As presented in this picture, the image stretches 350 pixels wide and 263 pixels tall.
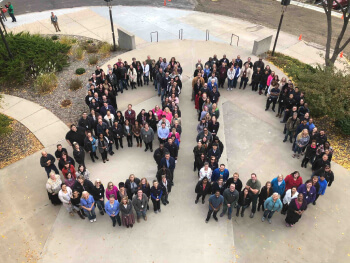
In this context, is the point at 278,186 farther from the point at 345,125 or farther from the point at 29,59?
the point at 29,59

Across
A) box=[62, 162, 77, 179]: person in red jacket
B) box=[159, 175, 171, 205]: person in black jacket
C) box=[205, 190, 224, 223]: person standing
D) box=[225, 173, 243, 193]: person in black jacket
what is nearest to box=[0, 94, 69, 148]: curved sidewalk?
box=[62, 162, 77, 179]: person in red jacket

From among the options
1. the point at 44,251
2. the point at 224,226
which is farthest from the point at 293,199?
the point at 44,251

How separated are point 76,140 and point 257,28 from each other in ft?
52.4

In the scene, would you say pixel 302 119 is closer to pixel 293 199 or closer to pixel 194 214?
pixel 293 199

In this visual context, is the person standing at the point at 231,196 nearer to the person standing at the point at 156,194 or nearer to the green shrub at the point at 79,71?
the person standing at the point at 156,194

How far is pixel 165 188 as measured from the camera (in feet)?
28.8

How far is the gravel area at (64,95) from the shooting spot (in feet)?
42.9

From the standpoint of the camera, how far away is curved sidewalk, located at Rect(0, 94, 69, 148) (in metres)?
11.9

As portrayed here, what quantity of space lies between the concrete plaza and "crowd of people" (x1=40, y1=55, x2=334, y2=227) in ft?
1.14

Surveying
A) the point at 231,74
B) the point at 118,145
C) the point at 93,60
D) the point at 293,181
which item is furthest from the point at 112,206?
the point at 93,60

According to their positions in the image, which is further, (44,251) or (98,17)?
(98,17)

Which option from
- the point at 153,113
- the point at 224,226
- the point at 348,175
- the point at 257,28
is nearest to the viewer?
the point at 224,226

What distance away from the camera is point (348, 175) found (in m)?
10.3

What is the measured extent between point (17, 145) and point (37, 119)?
5.37 ft
